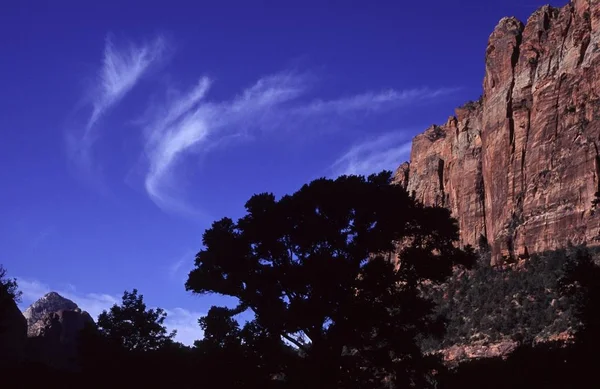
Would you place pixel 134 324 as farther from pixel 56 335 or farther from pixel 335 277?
pixel 56 335

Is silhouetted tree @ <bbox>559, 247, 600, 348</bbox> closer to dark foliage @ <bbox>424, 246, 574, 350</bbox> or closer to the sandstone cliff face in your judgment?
dark foliage @ <bbox>424, 246, 574, 350</bbox>

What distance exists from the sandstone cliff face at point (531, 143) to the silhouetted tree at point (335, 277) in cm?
6411

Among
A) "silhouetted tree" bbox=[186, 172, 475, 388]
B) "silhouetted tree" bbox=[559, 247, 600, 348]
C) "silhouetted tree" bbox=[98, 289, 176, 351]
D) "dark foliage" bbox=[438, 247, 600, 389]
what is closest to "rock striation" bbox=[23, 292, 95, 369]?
"silhouetted tree" bbox=[98, 289, 176, 351]

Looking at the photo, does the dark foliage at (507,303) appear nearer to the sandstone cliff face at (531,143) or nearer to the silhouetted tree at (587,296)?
the sandstone cliff face at (531,143)

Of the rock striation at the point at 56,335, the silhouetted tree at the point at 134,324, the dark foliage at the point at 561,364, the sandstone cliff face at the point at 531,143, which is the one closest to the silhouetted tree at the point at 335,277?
the dark foliage at the point at 561,364

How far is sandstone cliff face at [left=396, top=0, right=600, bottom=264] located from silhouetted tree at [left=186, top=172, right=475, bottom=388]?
64111 mm

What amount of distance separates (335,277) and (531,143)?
89873mm

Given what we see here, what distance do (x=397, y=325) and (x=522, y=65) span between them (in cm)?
10281

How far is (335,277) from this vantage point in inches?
881

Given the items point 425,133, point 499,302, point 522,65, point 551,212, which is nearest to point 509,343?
point 499,302

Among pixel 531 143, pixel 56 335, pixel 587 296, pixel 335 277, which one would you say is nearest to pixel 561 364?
pixel 587 296

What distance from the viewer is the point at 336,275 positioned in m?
22.4

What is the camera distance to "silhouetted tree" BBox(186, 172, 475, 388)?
70.9ft

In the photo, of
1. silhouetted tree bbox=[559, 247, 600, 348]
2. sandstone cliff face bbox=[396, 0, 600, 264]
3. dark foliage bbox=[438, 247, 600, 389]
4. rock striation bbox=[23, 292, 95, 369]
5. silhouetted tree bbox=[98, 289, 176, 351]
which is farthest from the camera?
rock striation bbox=[23, 292, 95, 369]
